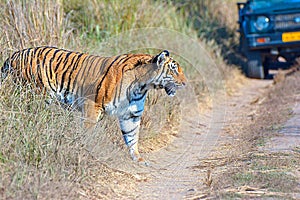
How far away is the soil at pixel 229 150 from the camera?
22.0ft

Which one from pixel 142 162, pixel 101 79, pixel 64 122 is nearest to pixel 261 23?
pixel 142 162

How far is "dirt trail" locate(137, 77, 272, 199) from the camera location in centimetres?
705

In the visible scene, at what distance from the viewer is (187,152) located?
9.19 metres

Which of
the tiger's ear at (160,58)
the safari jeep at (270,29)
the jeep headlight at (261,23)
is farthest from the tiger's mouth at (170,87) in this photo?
the jeep headlight at (261,23)

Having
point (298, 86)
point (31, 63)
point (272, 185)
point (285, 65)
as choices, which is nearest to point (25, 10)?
point (31, 63)

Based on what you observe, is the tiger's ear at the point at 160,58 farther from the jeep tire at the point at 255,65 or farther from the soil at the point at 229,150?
the jeep tire at the point at 255,65

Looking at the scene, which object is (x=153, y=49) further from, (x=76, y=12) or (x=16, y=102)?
(x=16, y=102)

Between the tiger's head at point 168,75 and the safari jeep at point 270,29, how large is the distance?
750 cm

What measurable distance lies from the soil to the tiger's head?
93cm

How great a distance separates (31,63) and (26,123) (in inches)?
70.0

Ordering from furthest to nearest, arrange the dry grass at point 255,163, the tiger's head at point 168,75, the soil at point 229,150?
the tiger's head at point 168,75, the soil at point 229,150, the dry grass at point 255,163

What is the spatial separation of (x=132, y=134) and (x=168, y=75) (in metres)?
0.80

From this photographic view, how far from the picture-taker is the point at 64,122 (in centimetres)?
687

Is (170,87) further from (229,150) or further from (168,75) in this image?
(229,150)
